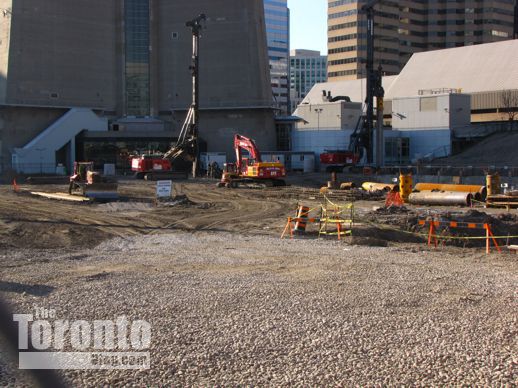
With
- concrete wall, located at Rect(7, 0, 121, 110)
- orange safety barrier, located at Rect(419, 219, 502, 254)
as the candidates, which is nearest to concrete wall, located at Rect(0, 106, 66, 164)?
concrete wall, located at Rect(7, 0, 121, 110)

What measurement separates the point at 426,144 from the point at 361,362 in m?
68.2

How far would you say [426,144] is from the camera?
7262 cm

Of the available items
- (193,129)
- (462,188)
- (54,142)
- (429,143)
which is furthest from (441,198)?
(54,142)

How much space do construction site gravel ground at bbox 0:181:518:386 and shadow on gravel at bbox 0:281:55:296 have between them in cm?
4

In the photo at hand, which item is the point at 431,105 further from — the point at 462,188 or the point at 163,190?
the point at 163,190

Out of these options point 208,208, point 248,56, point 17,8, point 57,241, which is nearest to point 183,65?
point 248,56

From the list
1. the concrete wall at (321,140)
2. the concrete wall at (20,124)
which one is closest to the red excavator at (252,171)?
the concrete wall at (321,140)

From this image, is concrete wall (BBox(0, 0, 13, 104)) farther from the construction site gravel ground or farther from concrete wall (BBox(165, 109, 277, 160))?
the construction site gravel ground

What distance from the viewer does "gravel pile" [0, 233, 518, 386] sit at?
7191mm

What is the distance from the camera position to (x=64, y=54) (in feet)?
261

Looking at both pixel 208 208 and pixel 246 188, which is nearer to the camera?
pixel 208 208

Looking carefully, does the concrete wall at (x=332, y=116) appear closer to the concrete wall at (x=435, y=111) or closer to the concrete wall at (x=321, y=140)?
the concrete wall at (x=321, y=140)

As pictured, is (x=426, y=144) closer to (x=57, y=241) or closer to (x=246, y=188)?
(x=246, y=188)

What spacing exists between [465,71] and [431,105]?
24718 millimetres
